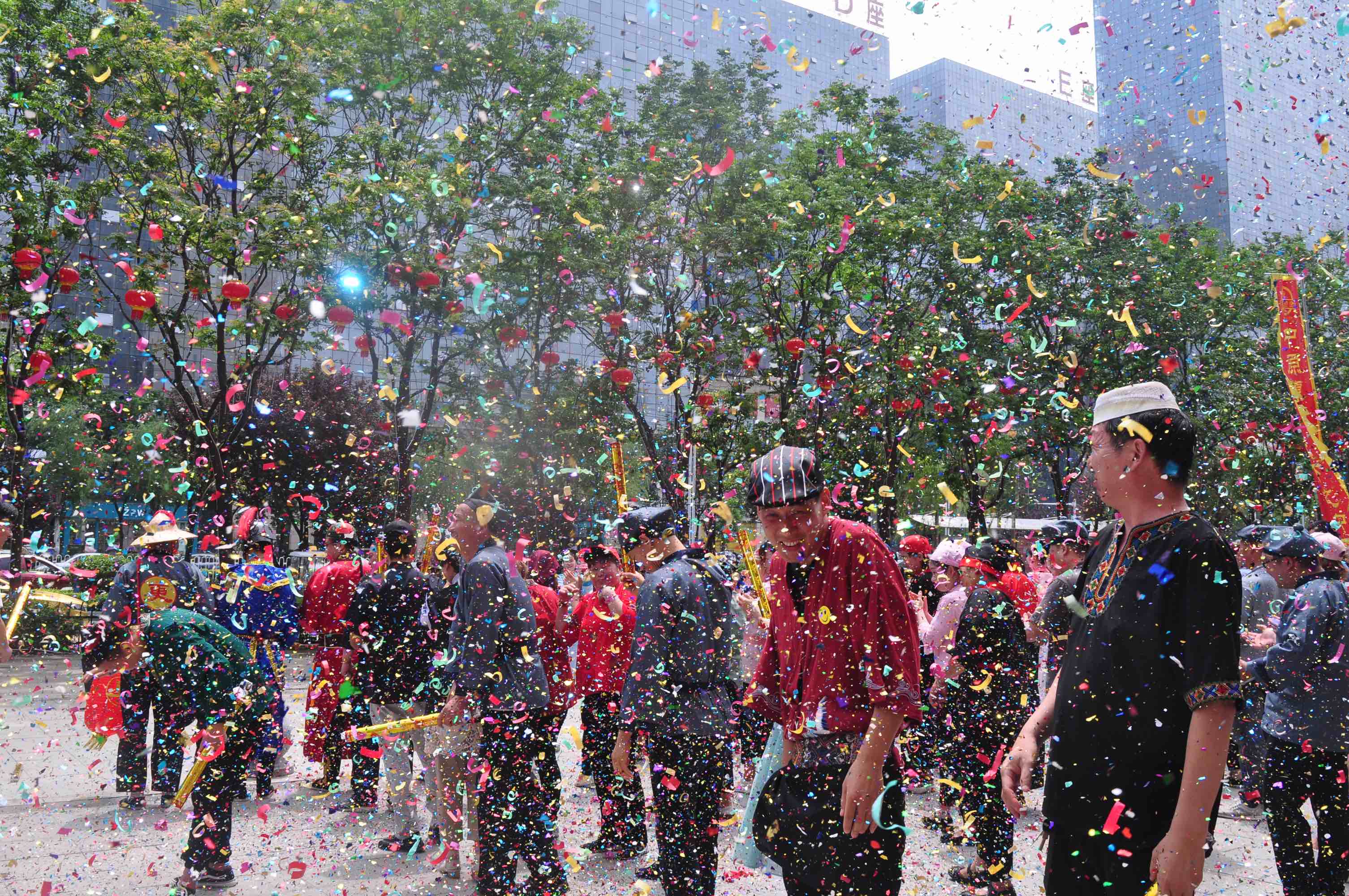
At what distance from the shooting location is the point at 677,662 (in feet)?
14.8

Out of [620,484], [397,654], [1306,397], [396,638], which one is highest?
[1306,397]

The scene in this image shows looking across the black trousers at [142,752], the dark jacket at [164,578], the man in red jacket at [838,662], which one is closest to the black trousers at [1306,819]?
the man in red jacket at [838,662]

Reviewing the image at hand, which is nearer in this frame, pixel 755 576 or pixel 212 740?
pixel 212 740

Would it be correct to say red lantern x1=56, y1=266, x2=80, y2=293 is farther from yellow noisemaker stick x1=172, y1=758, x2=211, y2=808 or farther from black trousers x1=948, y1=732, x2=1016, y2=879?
black trousers x1=948, y1=732, x2=1016, y2=879

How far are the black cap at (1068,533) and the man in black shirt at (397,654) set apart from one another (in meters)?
4.50

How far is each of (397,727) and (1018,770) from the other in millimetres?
4204

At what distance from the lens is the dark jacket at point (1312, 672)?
4496 millimetres

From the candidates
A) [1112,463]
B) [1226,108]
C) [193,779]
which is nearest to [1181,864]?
[1112,463]

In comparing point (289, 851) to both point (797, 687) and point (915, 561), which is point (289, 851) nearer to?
point (797, 687)

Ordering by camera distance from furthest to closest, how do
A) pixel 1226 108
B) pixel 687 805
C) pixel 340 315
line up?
pixel 1226 108 < pixel 340 315 < pixel 687 805

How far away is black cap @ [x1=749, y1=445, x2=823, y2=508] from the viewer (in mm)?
3014

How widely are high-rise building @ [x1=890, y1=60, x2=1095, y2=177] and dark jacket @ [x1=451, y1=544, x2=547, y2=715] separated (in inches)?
1270

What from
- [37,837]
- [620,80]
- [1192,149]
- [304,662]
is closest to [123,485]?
[304,662]

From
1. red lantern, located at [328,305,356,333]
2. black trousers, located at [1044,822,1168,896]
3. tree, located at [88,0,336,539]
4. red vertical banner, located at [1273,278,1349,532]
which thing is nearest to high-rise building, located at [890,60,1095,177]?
red lantern, located at [328,305,356,333]
